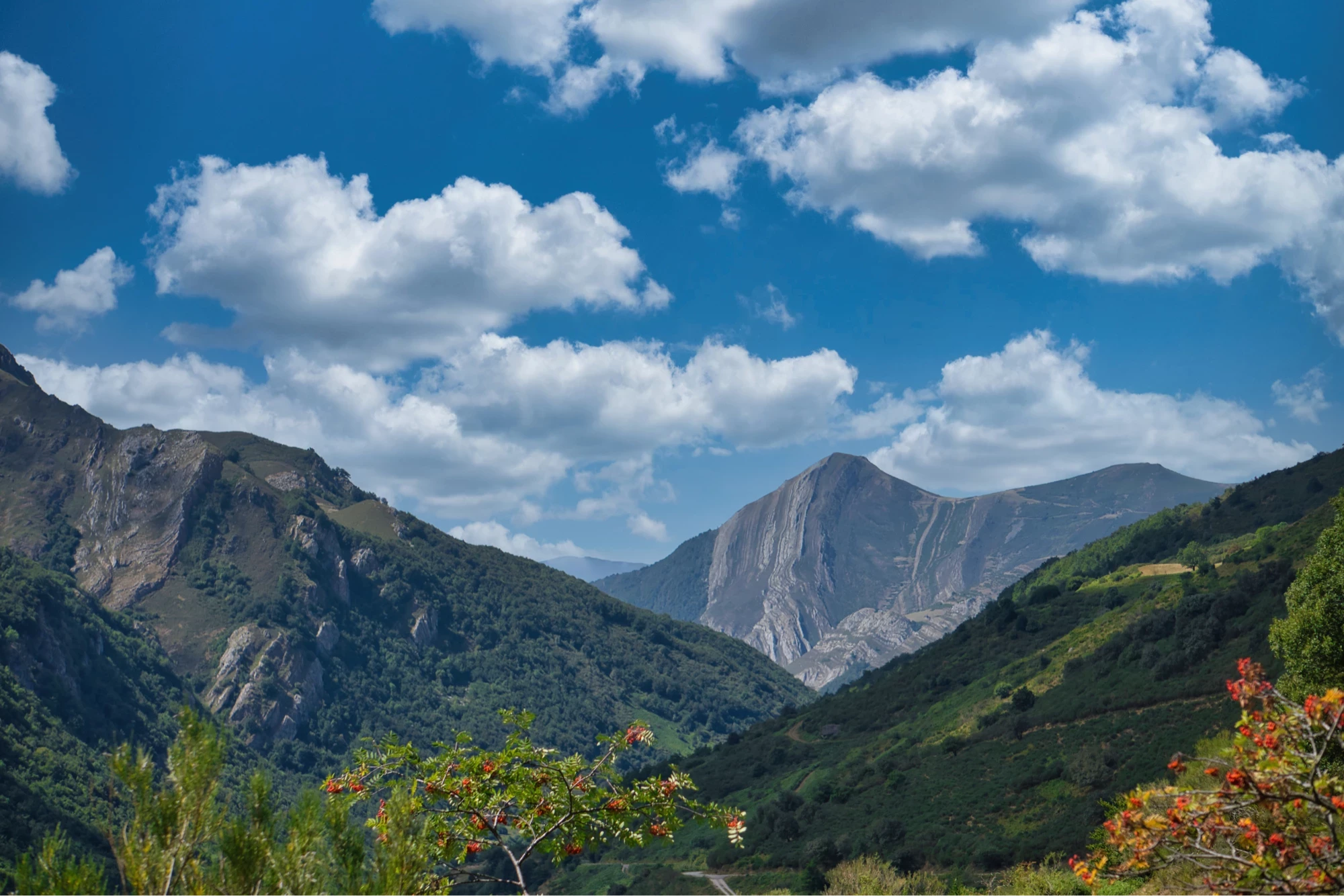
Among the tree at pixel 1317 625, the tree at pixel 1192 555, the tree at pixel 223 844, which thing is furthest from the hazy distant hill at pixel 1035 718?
the tree at pixel 223 844

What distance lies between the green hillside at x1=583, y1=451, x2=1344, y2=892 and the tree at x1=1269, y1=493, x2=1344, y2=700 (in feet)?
75.1

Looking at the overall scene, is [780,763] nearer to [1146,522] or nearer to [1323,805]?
[1146,522]

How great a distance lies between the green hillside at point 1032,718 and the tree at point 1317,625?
75.1 ft

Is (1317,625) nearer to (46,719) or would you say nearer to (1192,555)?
(1192,555)

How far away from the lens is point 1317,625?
92.5ft

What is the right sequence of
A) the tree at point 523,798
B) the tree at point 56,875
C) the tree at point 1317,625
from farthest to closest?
the tree at point 1317,625, the tree at point 523,798, the tree at point 56,875

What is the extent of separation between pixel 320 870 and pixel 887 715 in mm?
113382

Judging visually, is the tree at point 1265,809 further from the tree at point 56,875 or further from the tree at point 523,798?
the tree at point 56,875

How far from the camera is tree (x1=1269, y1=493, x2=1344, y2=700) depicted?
1081 inches

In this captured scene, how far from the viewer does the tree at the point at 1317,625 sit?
27.5 meters

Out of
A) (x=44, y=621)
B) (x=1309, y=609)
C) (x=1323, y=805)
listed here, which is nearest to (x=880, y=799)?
(x=1309, y=609)

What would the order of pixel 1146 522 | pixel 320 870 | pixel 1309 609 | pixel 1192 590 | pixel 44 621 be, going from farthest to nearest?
pixel 44 621 → pixel 1146 522 → pixel 1192 590 → pixel 1309 609 → pixel 320 870

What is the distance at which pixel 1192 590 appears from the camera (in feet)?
275

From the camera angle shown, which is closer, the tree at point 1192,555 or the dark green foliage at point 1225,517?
the tree at point 1192,555
